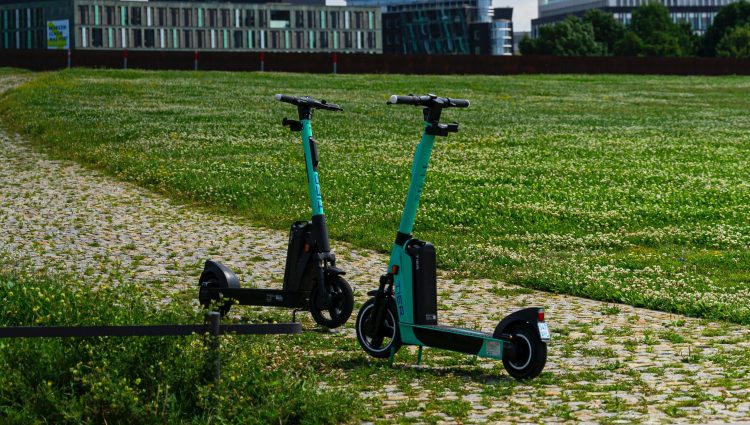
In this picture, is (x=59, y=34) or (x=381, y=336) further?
A: (x=59, y=34)

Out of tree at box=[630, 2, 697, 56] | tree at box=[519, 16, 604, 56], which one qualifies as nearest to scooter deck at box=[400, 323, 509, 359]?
tree at box=[630, 2, 697, 56]

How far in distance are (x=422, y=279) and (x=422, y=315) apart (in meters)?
0.27

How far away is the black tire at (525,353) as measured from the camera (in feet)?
27.0

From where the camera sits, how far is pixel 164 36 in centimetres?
16912

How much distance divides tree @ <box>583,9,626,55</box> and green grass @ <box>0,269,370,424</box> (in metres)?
149

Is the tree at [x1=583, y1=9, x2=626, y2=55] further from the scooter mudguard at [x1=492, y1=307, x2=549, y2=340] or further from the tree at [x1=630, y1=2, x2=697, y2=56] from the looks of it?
the scooter mudguard at [x1=492, y1=307, x2=549, y2=340]

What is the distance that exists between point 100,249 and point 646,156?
657 inches

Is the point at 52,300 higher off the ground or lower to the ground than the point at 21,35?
lower

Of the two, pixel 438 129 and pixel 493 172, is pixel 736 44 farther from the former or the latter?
pixel 438 129

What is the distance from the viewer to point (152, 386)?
7.73 m

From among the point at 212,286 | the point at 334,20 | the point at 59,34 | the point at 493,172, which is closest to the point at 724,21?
the point at 334,20

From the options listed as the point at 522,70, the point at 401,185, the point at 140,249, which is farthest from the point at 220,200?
the point at 522,70

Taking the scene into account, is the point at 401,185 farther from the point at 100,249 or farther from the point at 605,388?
the point at 605,388

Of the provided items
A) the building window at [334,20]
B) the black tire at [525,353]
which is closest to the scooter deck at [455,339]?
the black tire at [525,353]
